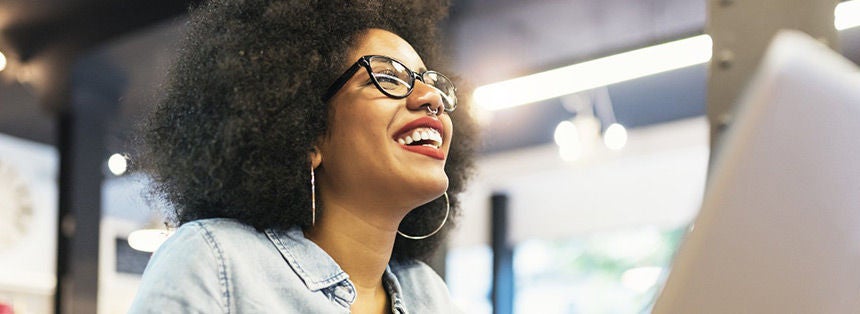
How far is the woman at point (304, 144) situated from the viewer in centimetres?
129

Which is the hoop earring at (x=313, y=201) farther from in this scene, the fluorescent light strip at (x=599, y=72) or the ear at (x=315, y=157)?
the fluorescent light strip at (x=599, y=72)

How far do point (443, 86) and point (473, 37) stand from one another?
3.80m

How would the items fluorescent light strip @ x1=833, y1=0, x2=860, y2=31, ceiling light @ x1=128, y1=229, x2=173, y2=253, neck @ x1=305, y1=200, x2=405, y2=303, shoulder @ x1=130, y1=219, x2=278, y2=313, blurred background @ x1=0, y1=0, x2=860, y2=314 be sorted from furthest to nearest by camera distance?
ceiling light @ x1=128, y1=229, x2=173, y2=253, blurred background @ x1=0, y1=0, x2=860, y2=314, fluorescent light strip @ x1=833, y1=0, x2=860, y2=31, neck @ x1=305, y1=200, x2=405, y2=303, shoulder @ x1=130, y1=219, x2=278, y2=313

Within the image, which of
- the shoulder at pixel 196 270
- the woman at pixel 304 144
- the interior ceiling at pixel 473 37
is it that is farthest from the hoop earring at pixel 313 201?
the interior ceiling at pixel 473 37

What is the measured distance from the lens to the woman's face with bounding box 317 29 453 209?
131cm

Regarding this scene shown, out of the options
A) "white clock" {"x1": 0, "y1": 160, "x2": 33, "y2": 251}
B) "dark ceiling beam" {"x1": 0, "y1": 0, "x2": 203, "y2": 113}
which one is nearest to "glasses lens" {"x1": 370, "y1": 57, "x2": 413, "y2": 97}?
"dark ceiling beam" {"x1": 0, "y1": 0, "x2": 203, "y2": 113}

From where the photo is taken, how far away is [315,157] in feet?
4.49

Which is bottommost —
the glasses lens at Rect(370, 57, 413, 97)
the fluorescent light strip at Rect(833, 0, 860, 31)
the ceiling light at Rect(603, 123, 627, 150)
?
the glasses lens at Rect(370, 57, 413, 97)

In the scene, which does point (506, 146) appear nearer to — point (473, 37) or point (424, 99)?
point (473, 37)

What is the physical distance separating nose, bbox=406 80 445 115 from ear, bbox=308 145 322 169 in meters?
0.14

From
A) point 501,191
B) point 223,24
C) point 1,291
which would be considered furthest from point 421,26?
point 501,191

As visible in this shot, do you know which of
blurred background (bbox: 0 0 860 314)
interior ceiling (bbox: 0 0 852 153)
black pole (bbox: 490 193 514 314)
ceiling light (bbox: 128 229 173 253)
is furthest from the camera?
black pole (bbox: 490 193 514 314)

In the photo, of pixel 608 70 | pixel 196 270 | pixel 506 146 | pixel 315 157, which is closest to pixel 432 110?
pixel 315 157

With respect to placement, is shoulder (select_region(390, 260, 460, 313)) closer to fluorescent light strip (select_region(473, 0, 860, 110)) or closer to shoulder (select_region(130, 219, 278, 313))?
shoulder (select_region(130, 219, 278, 313))
